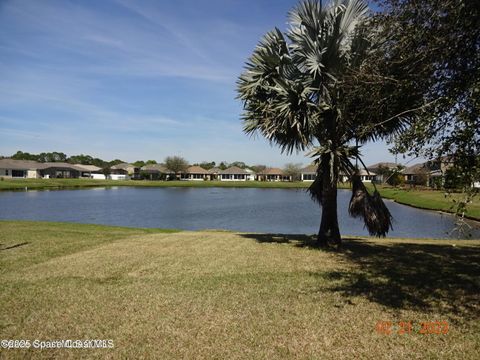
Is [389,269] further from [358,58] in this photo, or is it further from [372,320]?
[358,58]

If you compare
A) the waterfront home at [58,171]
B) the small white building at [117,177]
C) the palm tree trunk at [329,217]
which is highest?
the waterfront home at [58,171]

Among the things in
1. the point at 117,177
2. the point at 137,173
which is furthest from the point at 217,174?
the point at 117,177

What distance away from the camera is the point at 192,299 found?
23.3 feet

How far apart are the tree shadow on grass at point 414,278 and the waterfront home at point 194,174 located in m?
119

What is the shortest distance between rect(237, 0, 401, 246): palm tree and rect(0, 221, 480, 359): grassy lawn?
1.96 metres

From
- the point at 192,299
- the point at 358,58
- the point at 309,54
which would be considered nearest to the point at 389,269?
the point at 192,299

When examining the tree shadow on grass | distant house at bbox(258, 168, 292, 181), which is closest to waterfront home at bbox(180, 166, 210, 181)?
distant house at bbox(258, 168, 292, 181)

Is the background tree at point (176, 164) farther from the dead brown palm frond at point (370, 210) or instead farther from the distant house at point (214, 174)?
the dead brown palm frond at point (370, 210)

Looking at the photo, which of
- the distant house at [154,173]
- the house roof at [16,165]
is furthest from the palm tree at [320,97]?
the distant house at [154,173]

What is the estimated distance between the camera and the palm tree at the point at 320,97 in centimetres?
1180

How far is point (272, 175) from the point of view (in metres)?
136

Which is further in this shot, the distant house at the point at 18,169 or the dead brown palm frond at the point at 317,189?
the distant house at the point at 18,169

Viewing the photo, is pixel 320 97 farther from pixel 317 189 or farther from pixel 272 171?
pixel 272 171

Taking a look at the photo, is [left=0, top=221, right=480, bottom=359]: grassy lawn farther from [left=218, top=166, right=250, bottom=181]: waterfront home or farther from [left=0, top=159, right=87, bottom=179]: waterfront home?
[left=218, top=166, right=250, bottom=181]: waterfront home
